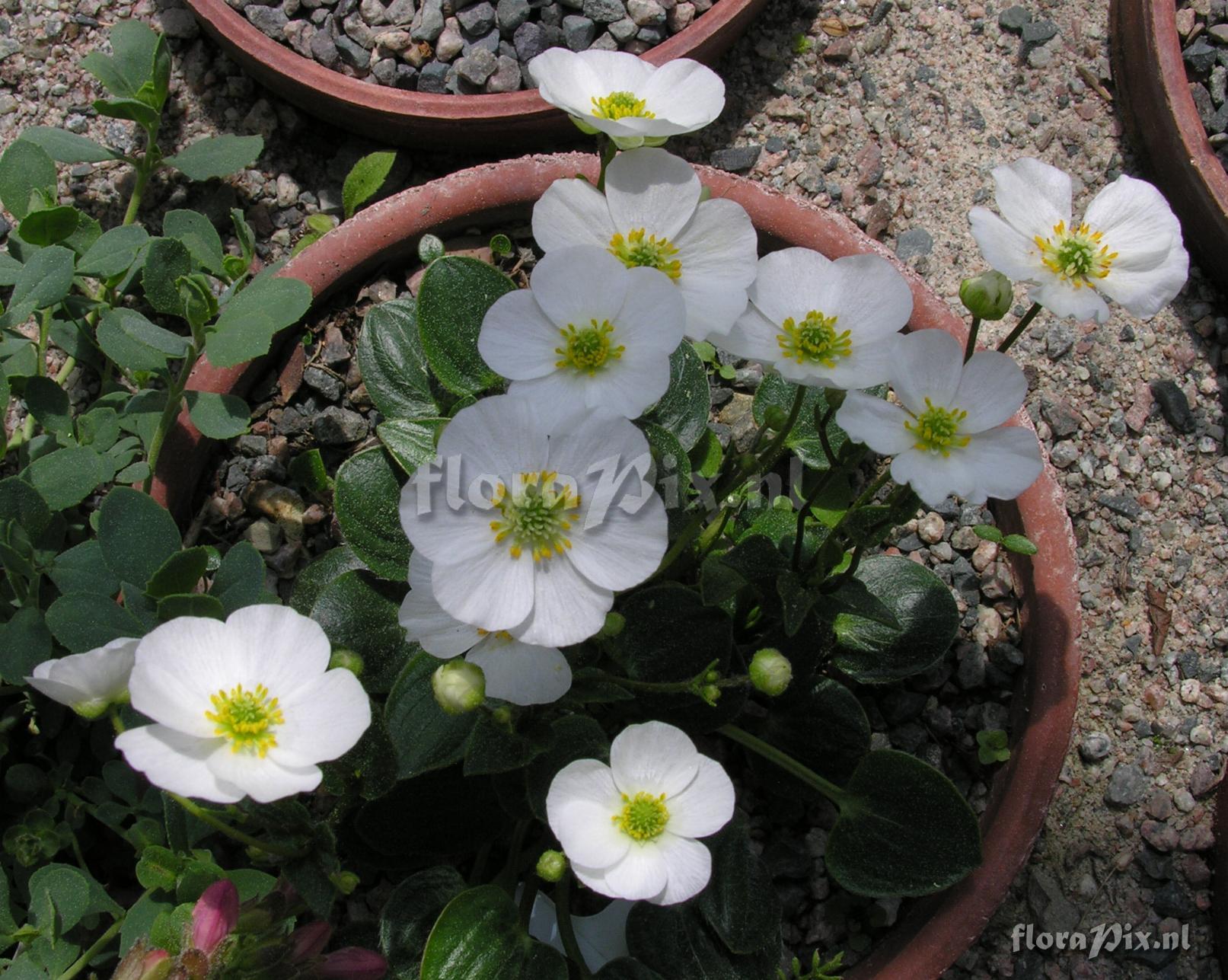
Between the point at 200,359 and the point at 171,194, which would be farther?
the point at 171,194

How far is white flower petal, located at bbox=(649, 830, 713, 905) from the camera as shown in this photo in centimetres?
100

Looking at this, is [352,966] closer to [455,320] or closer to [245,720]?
[245,720]

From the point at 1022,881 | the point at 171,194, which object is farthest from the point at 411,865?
the point at 171,194

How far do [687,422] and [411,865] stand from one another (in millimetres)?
591

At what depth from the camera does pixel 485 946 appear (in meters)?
1.14

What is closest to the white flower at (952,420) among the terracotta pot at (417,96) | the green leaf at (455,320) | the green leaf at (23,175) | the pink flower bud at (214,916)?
the green leaf at (455,320)

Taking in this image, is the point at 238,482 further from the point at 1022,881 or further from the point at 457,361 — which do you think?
the point at 1022,881

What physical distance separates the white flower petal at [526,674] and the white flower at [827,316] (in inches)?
12.9

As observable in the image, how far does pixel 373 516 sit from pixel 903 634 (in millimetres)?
634

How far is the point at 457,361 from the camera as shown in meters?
1.31

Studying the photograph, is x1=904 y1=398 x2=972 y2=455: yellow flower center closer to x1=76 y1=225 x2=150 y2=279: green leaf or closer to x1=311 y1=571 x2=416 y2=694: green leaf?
x1=311 y1=571 x2=416 y2=694: green leaf

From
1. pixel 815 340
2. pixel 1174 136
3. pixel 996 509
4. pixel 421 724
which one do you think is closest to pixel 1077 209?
pixel 1174 136

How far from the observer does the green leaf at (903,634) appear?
135 centimetres

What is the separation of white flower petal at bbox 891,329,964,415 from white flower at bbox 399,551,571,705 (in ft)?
1.28
